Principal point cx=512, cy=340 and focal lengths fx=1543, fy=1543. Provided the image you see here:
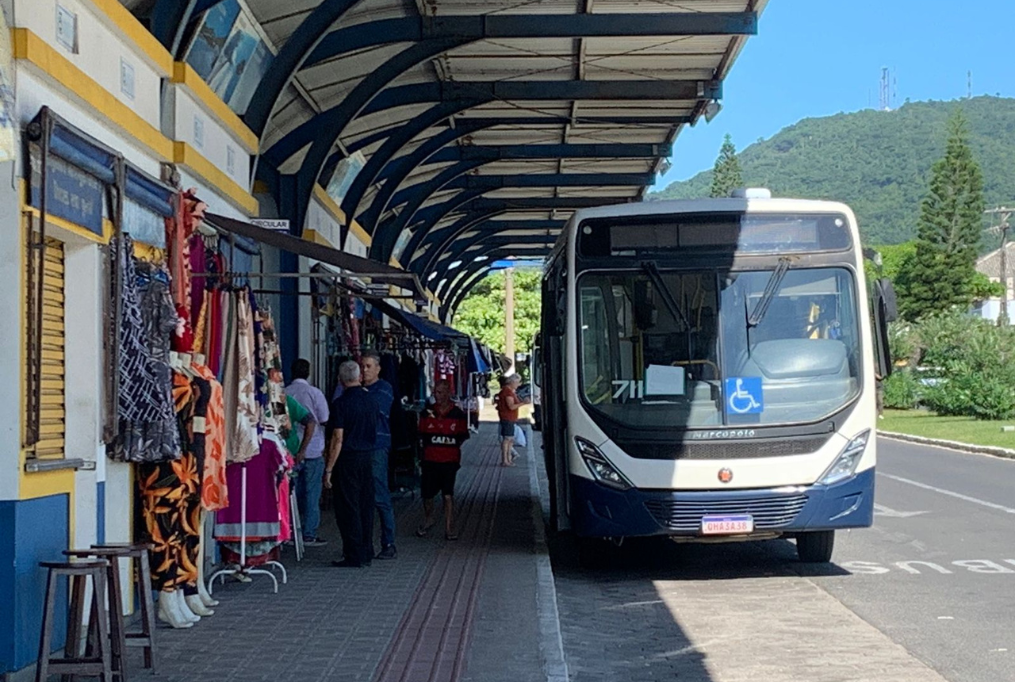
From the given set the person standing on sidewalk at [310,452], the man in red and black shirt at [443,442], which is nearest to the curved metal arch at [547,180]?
the man in red and black shirt at [443,442]

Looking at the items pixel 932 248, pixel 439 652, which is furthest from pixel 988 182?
pixel 439 652

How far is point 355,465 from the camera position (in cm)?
1316

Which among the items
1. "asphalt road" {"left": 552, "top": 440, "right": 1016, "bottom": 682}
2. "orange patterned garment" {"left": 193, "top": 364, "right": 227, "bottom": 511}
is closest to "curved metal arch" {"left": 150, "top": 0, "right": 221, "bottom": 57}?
"orange patterned garment" {"left": 193, "top": 364, "right": 227, "bottom": 511}

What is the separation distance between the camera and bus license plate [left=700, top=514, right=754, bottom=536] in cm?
1256

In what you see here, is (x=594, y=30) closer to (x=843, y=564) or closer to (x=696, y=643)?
(x=843, y=564)

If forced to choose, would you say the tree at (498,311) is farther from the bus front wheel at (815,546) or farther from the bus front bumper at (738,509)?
the bus front bumper at (738,509)

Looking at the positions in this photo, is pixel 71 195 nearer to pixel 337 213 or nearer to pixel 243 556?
pixel 243 556

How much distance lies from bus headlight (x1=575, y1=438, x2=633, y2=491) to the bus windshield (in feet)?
1.11

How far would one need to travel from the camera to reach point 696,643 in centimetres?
970

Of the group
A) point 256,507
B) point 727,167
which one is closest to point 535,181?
point 256,507

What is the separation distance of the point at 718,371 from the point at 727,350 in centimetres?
19

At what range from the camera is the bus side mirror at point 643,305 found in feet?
42.9

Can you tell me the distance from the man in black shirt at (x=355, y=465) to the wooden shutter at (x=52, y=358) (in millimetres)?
4780

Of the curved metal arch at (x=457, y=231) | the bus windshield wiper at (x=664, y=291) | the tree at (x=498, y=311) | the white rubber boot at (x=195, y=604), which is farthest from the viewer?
the tree at (x=498, y=311)
